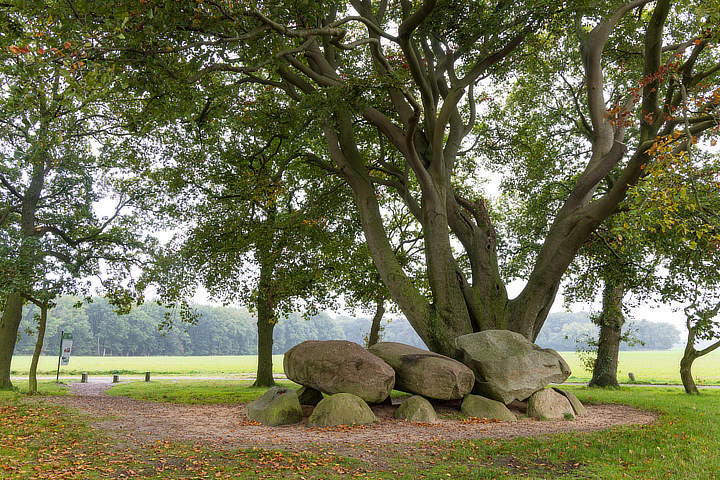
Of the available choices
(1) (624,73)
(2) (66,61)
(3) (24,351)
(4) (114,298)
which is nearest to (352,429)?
(2) (66,61)

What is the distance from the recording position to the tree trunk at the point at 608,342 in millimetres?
17870

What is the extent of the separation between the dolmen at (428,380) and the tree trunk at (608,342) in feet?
22.9

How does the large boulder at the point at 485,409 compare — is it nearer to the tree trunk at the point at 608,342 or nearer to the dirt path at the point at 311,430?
the dirt path at the point at 311,430

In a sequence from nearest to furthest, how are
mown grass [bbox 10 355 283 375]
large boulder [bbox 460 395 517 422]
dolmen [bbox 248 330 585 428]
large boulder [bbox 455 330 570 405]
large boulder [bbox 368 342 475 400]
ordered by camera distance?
dolmen [bbox 248 330 585 428] → large boulder [bbox 460 395 517 422] → large boulder [bbox 368 342 475 400] → large boulder [bbox 455 330 570 405] → mown grass [bbox 10 355 283 375]

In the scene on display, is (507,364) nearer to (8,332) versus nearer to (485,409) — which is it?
(485,409)

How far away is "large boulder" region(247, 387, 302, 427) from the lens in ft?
35.3

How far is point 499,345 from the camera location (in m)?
12.2

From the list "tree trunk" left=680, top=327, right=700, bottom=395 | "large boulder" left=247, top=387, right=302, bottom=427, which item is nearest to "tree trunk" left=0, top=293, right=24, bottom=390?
"large boulder" left=247, top=387, right=302, bottom=427

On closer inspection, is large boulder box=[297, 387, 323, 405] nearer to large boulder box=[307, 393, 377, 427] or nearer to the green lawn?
large boulder box=[307, 393, 377, 427]

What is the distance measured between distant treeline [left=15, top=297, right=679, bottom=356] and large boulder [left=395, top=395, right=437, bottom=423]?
58.7 metres

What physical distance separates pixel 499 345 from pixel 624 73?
11144 mm

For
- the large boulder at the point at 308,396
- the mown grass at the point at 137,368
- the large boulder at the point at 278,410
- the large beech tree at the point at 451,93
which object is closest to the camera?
the large beech tree at the point at 451,93

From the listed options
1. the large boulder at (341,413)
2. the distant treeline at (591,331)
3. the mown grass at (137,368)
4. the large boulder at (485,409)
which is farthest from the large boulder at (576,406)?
the distant treeline at (591,331)

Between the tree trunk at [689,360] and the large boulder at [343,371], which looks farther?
the tree trunk at [689,360]
